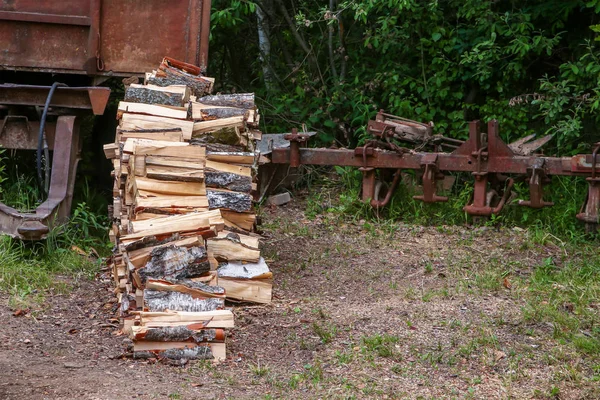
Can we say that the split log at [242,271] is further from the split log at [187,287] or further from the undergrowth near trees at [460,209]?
the undergrowth near trees at [460,209]

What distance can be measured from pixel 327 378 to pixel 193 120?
260cm

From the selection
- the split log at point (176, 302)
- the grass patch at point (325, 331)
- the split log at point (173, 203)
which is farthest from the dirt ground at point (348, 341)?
the split log at point (173, 203)

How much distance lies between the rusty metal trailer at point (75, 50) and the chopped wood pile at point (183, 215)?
589 millimetres

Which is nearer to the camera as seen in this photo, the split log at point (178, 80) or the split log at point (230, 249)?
the split log at point (230, 249)

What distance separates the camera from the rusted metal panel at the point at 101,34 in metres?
7.54

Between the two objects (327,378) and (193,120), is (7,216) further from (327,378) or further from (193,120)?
(327,378)

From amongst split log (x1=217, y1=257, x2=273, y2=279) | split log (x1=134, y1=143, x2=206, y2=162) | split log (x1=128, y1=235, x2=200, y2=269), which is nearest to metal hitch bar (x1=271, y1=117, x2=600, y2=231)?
split log (x1=217, y1=257, x2=273, y2=279)

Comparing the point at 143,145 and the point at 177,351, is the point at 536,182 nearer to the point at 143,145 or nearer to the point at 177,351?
the point at 143,145

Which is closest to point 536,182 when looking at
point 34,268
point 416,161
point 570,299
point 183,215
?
point 416,161

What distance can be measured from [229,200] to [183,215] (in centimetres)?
96

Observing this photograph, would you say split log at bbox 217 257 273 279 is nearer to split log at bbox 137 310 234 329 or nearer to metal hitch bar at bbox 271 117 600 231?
split log at bbox 137 310 234 329

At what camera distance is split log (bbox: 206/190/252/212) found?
6156mm

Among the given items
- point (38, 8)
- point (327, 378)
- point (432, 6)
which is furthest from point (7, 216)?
point (432, 6)

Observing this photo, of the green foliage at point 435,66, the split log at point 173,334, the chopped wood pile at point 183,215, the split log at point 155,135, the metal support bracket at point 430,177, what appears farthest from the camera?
the green foliage at point 435,66
